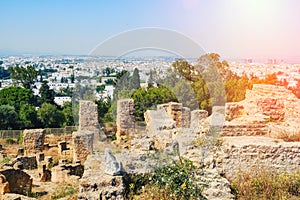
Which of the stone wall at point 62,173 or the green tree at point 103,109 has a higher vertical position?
the green tree at point 103,109

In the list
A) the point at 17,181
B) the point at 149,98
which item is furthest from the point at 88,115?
the point at 17,181

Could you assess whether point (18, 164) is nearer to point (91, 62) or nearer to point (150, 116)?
point (91, 62)

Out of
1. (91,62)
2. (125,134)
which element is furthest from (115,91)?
(91,62)

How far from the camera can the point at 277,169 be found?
614 centimetres

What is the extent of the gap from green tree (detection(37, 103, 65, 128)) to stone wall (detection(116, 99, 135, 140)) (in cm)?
1429

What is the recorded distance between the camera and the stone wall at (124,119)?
48.3 feet

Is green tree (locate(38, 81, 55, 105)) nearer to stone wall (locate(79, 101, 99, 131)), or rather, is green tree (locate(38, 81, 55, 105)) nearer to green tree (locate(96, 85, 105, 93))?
green tree (locate(96, 85, 105, 93))

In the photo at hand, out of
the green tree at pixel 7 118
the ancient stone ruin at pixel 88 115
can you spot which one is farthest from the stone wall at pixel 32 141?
the green tree at pixel 7 118

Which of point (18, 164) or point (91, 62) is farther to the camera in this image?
point (91, 62)

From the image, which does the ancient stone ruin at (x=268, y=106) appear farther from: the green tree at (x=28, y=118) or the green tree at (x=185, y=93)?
the green tree at (x=28, y=118)

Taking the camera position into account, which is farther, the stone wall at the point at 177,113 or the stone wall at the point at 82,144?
the stone wall at the point at 177,113

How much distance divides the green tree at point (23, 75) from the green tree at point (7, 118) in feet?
77.1

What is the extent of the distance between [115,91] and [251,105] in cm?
655

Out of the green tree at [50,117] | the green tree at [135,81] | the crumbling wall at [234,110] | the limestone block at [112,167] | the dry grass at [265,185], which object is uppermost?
the green tree at [135,81]
